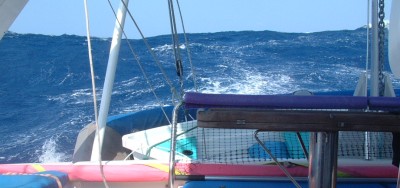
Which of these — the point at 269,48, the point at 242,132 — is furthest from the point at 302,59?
the point at 242,132

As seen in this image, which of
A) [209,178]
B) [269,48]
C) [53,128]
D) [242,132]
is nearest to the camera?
[209,178]

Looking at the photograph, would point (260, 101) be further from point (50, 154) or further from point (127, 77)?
point (127, 77)

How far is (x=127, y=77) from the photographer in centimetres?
941

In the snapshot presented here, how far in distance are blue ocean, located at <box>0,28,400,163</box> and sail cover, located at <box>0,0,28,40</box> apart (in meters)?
2.96

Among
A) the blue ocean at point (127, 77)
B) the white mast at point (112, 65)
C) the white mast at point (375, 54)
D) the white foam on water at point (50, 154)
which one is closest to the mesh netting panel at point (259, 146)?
the white mast at point (375, 54)

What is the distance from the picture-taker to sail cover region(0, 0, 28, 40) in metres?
1.35

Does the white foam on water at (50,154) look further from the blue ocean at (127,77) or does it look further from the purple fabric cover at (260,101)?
the purple fabric cover at (260,101)

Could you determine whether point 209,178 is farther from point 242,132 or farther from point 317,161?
point 242,132

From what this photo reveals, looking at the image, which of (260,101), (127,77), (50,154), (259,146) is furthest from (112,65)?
(127,77)

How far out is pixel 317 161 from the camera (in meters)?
1.08

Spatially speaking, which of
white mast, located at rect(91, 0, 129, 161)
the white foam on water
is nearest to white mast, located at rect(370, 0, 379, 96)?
white mast, located at rect(91, 0, 129, 161)

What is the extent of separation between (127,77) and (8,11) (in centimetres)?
811

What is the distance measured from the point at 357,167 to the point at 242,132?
1.19 meters

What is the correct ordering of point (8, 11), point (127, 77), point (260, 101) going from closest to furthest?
point (260, 101) < point (8, 11) < point (127, 77)
